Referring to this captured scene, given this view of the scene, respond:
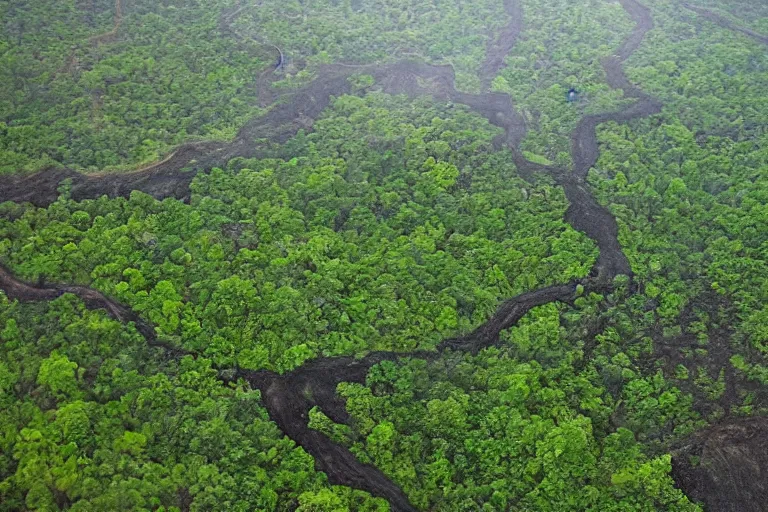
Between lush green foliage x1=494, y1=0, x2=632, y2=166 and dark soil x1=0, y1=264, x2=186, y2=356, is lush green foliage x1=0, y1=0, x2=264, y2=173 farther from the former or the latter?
lush green foliage x1=494, y1=0, x2=632, y2=166

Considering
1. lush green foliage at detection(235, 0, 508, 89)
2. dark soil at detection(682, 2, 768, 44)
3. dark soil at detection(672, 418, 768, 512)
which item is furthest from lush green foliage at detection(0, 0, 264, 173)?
dark soil at detection(682, 2, 768, 44)

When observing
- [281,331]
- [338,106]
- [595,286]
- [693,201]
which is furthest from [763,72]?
[281,331]

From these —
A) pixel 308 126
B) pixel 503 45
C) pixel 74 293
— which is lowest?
pixel 74 293

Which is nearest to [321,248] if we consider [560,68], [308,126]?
[308,126]

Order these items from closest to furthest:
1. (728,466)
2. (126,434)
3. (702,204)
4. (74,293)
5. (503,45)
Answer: (126,434), (728,466), (74,293), (702,204), (503,45)

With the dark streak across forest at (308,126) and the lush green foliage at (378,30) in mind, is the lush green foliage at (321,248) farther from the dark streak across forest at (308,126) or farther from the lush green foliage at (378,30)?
the lush green foliage at (378,30)

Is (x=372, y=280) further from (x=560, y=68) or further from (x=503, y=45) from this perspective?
(x=503, y=45)

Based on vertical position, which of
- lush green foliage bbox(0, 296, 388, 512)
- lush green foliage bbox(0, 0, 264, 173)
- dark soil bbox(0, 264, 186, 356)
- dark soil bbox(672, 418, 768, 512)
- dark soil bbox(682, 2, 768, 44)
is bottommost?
lush green foliage bbox(0, 296, 388, 512)
